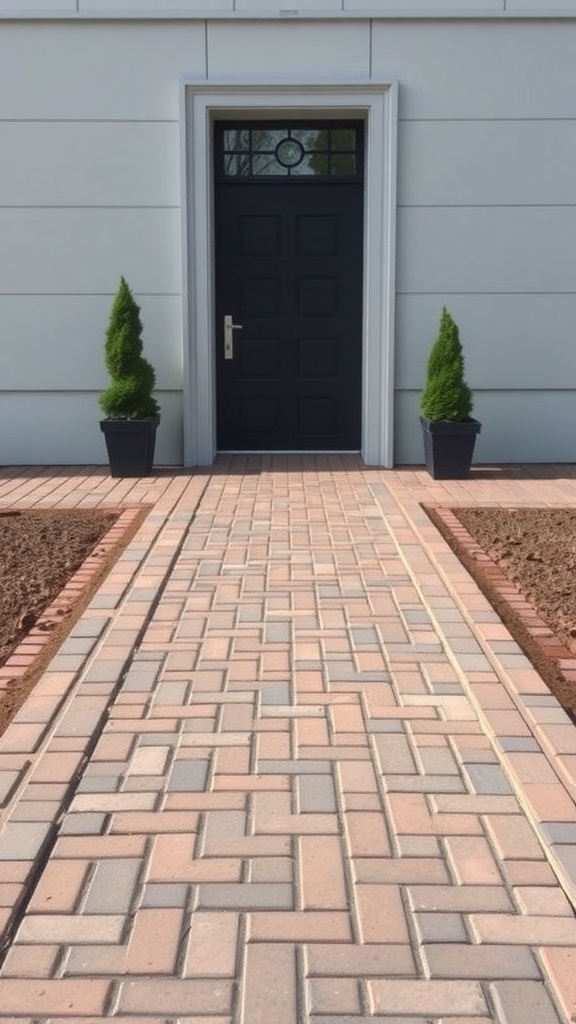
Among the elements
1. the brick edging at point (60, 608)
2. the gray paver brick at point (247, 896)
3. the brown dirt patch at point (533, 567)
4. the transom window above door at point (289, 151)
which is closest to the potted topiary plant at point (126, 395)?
the brick edging at point (60, 608)

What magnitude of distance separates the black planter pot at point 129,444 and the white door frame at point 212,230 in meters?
0.58

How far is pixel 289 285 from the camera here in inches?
361

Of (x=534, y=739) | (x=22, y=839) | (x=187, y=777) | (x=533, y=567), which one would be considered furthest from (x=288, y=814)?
(x=533, y=567)

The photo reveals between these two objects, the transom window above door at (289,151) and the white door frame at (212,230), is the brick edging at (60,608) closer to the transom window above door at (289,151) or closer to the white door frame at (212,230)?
the white door frame at (212,230)

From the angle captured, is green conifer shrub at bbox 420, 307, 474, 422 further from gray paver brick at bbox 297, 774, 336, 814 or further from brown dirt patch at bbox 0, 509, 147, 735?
gray paver brick at bbox 297, 774, 336, 814

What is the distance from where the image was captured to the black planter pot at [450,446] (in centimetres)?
819

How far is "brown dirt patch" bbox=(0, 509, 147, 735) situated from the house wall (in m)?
2.27

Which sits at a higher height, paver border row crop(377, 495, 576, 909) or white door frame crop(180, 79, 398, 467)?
white door frame crop(180, 79, 398, 467)

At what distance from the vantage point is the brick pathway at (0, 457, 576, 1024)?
2.29m

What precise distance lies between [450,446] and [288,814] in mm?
5612

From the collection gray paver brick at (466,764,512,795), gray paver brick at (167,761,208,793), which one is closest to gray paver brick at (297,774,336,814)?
gray paver brick at (167,761,208,793)

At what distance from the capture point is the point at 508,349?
29.2 feet

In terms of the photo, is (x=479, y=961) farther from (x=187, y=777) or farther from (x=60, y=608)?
(x=60, y=608)

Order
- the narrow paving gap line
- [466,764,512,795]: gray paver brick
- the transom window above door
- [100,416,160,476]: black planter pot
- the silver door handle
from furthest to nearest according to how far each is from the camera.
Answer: the silver door handle < the transom window above door < [100,416,160,476]: black planter pot < [466,764,512,795]: gray paver brick < the narrow paving gap line
